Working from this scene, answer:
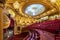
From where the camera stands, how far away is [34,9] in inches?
155

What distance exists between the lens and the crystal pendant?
12.6 ft

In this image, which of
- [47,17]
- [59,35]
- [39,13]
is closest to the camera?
[59,35]

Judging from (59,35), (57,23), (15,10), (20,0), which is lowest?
(59,35)

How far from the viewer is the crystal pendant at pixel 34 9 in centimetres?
385

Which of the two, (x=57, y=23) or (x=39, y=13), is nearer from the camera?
(x=57, y=23)

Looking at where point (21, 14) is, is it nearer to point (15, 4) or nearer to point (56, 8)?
point (15, 4)

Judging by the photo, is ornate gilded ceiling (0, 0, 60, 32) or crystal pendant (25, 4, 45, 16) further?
crystal pendant (25, 4, 45, 16)

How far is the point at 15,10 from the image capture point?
3891 mm

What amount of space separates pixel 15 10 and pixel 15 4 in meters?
0.16

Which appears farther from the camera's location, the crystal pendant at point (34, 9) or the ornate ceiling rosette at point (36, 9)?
the crystal pendant at point (34, 9)

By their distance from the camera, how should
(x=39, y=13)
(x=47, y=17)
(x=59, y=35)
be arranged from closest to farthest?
(x=59, y=35)
(x=47, y=17)
(x=39, y=13)

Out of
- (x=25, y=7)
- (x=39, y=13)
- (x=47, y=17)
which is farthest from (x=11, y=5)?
(x=47, y=17)

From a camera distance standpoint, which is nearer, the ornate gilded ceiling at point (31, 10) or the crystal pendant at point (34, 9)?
the ornate gilded ceiling at point (31, 10)

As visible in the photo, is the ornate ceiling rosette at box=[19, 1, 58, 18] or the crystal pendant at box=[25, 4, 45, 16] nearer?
the ornate ceiling rosette at box=[19, 1, 58, 18]
